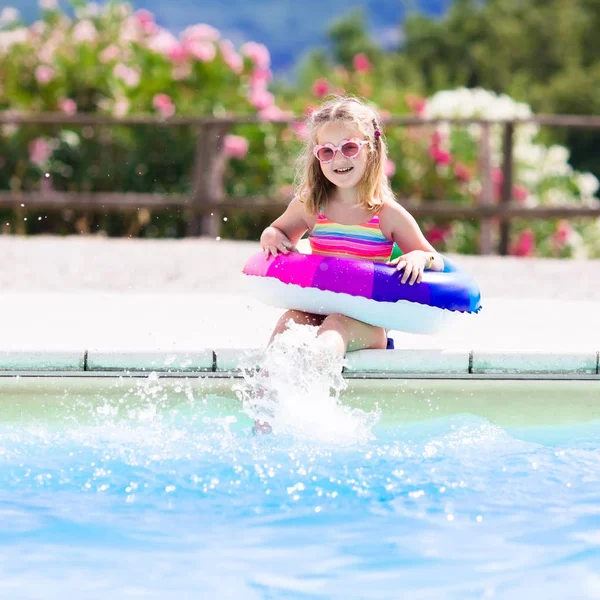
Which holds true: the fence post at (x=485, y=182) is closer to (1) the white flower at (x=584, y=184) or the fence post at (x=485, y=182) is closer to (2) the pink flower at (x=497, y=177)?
(2) the pink flower at (x=497, y=177)

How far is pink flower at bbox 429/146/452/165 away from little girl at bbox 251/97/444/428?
6.30m

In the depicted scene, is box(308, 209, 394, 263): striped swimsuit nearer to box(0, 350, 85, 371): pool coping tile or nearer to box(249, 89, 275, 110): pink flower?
box(0, 350, 85, 371): pool coping tile

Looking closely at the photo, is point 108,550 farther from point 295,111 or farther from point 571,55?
point 571,55

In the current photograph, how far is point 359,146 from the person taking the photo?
4.10 metres

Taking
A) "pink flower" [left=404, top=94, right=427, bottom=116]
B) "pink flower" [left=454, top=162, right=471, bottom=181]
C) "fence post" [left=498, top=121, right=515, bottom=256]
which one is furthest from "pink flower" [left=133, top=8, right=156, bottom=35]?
"fence post" [left=498, top=121, right=515, bottom=256]

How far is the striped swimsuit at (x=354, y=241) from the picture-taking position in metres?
4.22

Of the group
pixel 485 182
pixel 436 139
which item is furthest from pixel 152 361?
pixel 436 139

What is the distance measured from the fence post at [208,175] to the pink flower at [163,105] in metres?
0.89

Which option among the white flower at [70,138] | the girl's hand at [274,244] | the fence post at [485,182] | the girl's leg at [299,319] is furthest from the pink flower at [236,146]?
the girl's leg at [299,319]

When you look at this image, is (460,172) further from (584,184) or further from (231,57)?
Result: (231,57)

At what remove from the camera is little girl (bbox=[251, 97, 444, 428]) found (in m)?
4.11

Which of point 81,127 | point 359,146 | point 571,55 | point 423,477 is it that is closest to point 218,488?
point 423,477

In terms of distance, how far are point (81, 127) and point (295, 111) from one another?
2086 millimetres

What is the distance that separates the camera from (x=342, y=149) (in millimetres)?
4105
